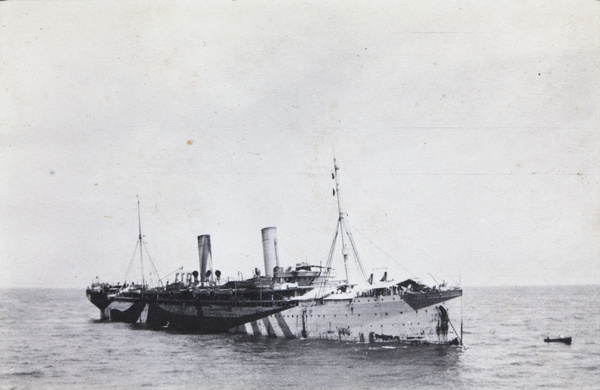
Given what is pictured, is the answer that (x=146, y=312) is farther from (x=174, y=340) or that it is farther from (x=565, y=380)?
(x=565, y=380)

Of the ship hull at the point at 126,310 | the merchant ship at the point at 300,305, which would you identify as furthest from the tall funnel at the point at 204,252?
the ship hull at the point at 126,310

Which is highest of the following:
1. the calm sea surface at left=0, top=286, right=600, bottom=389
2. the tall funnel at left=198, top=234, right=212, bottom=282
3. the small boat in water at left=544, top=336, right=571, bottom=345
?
the tall funnel at left=198, top=234, right=212, bottom=282

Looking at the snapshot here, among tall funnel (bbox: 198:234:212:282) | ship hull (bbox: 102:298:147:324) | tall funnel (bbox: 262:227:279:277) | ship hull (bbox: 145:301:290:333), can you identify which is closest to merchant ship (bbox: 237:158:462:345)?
ship hull (bbox: 145:301:290:333)

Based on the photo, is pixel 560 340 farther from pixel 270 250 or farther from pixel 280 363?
pixel 270 250

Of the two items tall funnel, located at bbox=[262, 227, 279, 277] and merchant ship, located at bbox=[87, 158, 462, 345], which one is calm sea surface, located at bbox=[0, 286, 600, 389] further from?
tall funnel, located at bbox=[262, 227, 279, 277]

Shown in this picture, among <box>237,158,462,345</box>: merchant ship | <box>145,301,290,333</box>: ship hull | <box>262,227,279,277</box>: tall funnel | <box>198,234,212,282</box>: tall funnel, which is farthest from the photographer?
<box>198,234,212,282</box>: tall funnel

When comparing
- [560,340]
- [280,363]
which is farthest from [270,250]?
[560,340]
